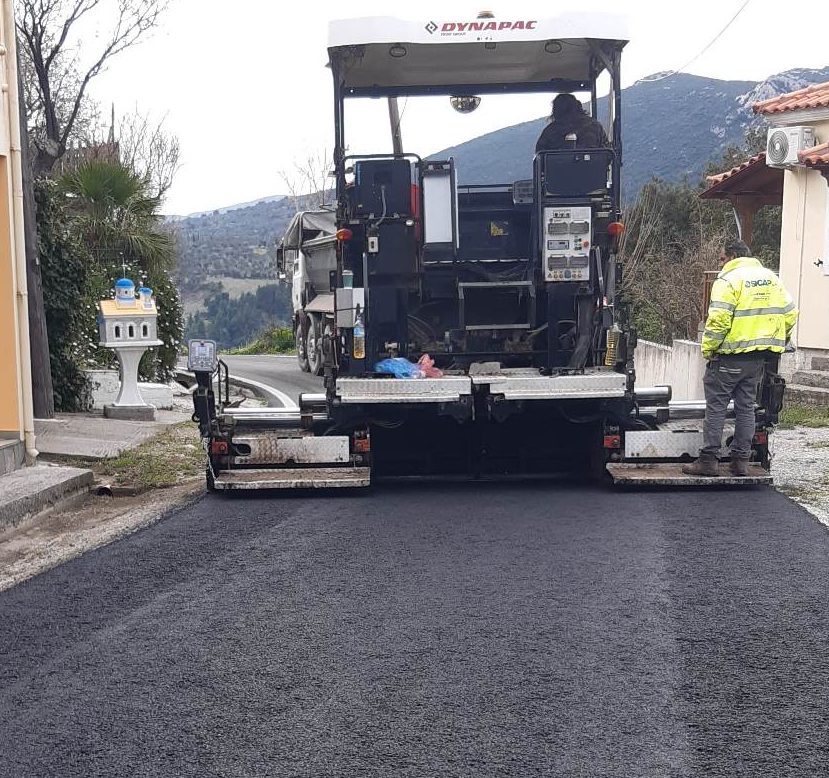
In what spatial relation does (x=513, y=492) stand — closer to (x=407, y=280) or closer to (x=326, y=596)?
(x=407, y=280)

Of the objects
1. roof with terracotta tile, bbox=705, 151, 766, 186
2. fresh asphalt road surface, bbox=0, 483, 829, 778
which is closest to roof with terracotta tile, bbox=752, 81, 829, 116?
roof with terracotta tile, bbox=705, 151, 766, 186

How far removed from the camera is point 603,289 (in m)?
8.05

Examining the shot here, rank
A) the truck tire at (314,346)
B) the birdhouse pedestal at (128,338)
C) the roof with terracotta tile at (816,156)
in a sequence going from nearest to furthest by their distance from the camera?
1. the birdhouse pedestal at (128,338)
2. the roof with terracotta tile at (816,156)
3. the truck tire at (314,346)

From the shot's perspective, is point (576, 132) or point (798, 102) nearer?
point (576, 132)

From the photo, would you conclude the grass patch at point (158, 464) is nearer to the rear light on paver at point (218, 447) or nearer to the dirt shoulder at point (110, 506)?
the dirt shoulder at point (110, 506)

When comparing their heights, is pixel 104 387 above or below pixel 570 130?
below

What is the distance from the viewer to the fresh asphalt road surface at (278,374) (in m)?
20.4

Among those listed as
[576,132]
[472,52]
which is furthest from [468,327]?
[472,52]

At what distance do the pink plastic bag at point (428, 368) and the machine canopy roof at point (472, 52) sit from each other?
209 centimetres

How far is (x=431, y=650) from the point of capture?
460 centimetres

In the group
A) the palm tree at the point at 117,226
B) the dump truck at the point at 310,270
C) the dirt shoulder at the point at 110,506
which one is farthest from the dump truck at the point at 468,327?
the dump truck at the point at 310,270

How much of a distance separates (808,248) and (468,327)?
9.07 metres

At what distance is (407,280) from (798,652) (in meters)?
4.38

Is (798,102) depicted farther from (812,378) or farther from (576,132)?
(576,132)
